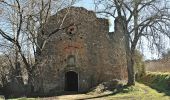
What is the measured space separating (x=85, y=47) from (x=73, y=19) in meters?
3.16

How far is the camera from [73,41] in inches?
1401

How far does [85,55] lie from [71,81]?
3.22 meters

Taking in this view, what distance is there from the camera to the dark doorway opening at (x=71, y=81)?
118 feet

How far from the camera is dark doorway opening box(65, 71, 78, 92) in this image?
118ft

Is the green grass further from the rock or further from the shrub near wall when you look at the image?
the rock

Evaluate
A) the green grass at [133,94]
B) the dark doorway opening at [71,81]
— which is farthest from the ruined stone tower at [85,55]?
the green grass at [133,94]

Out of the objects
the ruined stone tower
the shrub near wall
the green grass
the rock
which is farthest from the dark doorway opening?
the shrub near wall

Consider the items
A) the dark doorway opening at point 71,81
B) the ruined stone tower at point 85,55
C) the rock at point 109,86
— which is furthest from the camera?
the dark doorway opening at point 71,81

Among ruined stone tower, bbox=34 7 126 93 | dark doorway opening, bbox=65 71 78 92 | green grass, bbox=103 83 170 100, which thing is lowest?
green grass, bbox=103 83 170 100

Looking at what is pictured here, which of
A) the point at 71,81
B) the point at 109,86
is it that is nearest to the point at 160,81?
the point at 109,86

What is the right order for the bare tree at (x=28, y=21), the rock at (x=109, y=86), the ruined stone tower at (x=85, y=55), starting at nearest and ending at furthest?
the bare tree at (x=28, y=21)
the rock at (x=109, y=86)
the ruined stone tower at (x=85, y=55)

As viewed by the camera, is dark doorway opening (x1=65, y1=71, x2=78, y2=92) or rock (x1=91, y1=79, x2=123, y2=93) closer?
rock (x1=91, y1=79, x2=123, y2=93)

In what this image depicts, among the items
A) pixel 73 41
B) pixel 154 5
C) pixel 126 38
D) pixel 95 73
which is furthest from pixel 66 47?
pixel 154 5

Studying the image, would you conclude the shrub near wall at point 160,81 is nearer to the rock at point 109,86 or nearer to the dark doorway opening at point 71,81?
the rock at point 109,86
